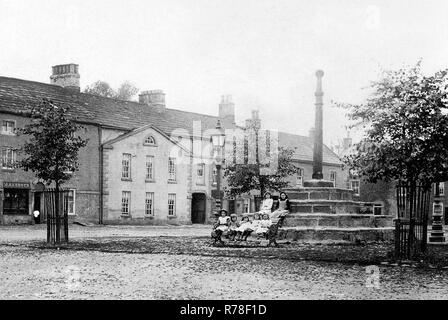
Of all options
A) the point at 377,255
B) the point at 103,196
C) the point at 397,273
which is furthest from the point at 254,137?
the point at 397,273

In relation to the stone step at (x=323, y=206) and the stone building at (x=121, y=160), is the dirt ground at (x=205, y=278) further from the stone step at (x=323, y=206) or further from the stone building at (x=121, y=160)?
the stone building at (x=121, y=160)

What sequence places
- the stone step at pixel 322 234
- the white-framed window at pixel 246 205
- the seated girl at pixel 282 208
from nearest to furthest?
the stone step at pixel 322 234 < the seated girl at pixel 282 208 < the white-framed window at pixel 246 205

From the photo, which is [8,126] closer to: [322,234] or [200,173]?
[200,173]

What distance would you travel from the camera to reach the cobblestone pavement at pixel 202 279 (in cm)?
896

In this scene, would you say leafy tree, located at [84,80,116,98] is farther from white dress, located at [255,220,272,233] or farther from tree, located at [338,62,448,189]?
tree, located at [338,62,448,189]

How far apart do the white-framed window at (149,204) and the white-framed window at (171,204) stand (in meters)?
1.70

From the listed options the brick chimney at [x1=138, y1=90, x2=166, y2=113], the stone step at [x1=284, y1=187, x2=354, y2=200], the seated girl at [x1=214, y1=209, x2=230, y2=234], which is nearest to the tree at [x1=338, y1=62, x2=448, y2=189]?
the seated girl at [x1=214, y1=209, x2=230, y2=234]

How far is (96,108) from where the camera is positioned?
4372 cm

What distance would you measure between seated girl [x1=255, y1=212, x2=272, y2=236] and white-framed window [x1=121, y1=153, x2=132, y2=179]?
74.6ft

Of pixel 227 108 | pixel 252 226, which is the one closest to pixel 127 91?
pixel 227 108

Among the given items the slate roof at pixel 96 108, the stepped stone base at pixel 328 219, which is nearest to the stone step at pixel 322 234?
the stepped stone base at pixel 328 219

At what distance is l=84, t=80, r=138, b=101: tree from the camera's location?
7131 cm

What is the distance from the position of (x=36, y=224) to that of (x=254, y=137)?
14193 mm
